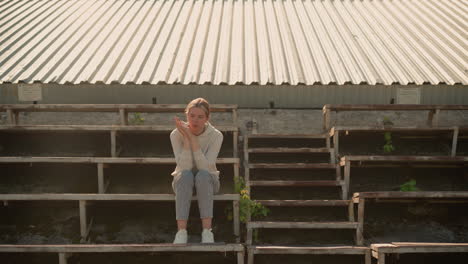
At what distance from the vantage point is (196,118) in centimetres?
399

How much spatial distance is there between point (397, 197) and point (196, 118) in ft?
8.43

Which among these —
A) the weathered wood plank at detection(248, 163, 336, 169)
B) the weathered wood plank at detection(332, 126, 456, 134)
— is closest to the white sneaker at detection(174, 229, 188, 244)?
the weathered wood plank at detection(248, 163, 336, 169)

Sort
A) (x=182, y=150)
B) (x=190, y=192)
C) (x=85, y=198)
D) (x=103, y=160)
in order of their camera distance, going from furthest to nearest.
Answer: (x=103, y=160) < (x=85, y=198) < (x=182, y=150) < (x=190, y=192)

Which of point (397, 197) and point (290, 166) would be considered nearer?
point (397, 197)

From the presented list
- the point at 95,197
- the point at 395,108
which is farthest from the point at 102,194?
the point at 395,108

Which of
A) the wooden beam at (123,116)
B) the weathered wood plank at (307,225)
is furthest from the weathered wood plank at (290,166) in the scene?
the wooden beam at (123,116)

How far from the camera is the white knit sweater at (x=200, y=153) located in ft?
13.4

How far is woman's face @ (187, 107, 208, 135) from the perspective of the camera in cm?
398

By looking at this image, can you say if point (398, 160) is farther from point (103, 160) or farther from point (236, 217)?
point (103, 160)

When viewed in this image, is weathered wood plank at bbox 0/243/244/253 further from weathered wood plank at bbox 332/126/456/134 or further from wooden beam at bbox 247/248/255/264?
weathered wood plank at bbox 332/126/456/134

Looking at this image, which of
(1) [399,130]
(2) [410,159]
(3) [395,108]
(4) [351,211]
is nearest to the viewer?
(4) [351,211]

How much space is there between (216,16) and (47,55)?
4036 millimetres

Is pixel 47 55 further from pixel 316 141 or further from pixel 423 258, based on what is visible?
pixel 423 258

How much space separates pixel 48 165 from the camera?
17.5 feet
